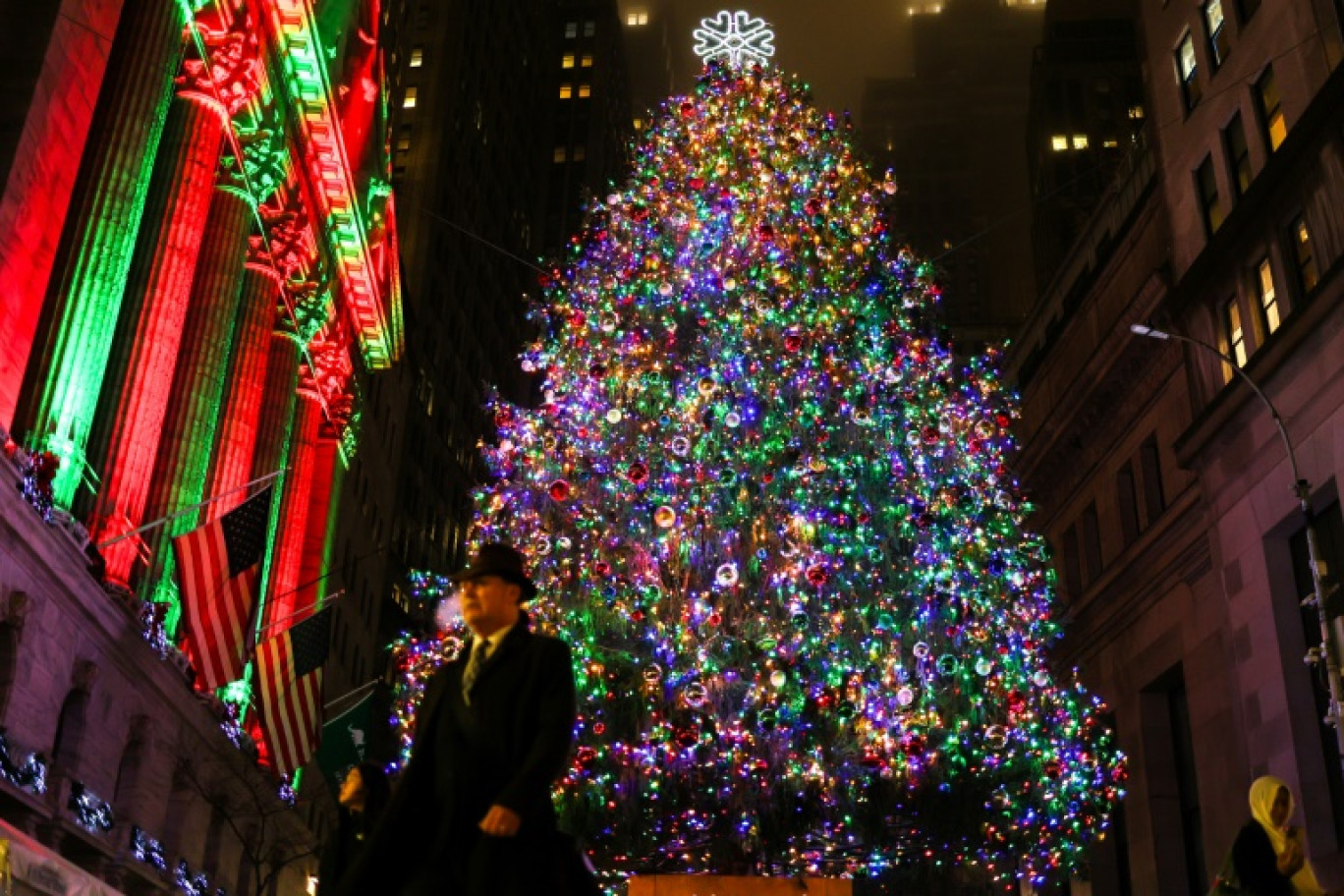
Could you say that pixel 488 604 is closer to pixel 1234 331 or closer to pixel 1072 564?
pixel 1234 331

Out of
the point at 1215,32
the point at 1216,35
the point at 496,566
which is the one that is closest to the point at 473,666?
the point at 496,566

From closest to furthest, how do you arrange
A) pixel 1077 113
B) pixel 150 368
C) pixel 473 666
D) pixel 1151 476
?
pixel 473 666, pixel 150 368, pixel 1151 476, pixel 1077 113

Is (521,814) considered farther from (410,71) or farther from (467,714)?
(410,71)

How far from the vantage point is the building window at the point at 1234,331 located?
32250 mm

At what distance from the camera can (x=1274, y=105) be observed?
103 ft

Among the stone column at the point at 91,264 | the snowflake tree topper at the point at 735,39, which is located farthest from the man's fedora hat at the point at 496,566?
the snowflake tree topper at the point at 735,39

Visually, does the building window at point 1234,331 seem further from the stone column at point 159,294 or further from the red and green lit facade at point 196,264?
the stone column at point 159,294

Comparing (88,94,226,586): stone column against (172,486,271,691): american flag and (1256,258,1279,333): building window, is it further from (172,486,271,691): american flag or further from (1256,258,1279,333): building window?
(1256,258,1279,333): building window

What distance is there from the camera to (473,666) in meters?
6.89

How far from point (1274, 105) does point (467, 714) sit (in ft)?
98.7

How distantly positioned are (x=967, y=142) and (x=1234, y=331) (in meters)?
109

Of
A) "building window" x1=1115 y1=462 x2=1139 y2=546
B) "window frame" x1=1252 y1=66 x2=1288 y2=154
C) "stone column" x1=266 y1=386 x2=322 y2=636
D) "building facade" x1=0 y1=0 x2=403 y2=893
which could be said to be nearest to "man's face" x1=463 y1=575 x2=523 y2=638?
"building facade" x1=0 y1=0 x2=403 y2=893

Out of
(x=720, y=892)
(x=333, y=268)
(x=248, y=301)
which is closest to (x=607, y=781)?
(x=720, y=892)

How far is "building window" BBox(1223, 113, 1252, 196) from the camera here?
32991 millimetres
